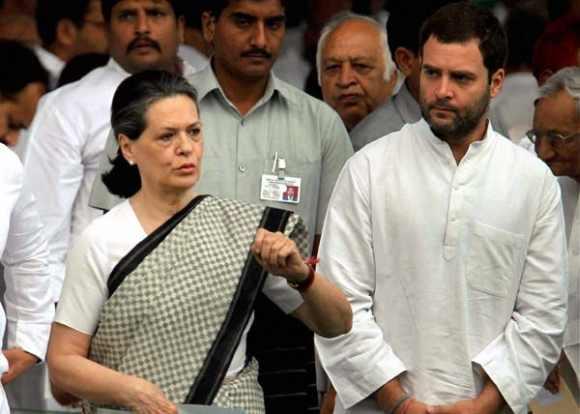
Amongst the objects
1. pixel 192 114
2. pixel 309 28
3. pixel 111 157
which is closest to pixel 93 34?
pixel 309 28

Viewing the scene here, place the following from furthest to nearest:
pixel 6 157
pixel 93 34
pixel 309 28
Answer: pixel 309 28
pixel 93 34
pixel 6 157

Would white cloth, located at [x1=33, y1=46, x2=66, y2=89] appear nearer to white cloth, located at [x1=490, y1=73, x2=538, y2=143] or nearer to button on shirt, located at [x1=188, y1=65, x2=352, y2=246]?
white cloth, located at [x1=490, y1=73, x2=538, y2=143]

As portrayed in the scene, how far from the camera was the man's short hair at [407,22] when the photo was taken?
22.7 ft

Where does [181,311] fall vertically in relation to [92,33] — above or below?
below

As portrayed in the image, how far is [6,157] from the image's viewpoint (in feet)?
18.4

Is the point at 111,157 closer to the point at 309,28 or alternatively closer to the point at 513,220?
the point at 513,220

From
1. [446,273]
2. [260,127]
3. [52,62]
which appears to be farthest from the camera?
[52,62]

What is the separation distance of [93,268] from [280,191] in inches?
52.2

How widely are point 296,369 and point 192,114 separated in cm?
109

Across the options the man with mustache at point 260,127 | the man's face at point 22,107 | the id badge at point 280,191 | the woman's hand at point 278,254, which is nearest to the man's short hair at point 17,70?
the man's face at point 22,107

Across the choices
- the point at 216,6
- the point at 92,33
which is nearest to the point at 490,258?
the point at 216,6

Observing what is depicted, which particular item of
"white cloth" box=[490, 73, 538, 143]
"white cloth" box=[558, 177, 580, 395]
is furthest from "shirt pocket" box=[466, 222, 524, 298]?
"white cloth" box=[490, 73, 538, 143]

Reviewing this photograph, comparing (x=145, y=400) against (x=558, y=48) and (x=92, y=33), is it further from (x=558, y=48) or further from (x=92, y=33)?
(x=92, y=33)

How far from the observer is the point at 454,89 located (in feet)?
19.0
